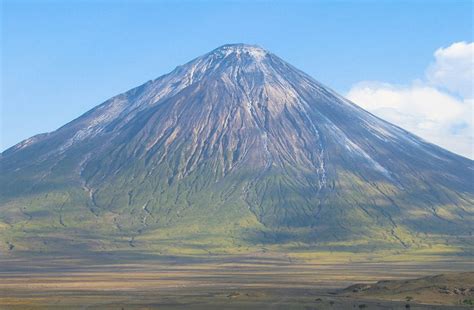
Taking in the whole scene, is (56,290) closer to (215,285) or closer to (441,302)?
(215,285)

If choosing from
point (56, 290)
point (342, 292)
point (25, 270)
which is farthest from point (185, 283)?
point (25, 270)

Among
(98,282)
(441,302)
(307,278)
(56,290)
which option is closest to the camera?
(441,302)

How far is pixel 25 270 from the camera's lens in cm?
19450

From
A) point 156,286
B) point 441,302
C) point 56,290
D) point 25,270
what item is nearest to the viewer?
point 441,302

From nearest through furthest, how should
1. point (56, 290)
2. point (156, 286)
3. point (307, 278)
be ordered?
point (56, 290), point (156, 286), point (307, 278)

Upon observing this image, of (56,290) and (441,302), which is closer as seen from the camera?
(441,302)

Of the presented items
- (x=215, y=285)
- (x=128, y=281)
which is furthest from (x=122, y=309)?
(x=128, y=281)

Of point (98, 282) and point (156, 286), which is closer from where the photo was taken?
point (156, 286)

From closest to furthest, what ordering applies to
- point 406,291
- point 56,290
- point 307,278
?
point 406,291 → point 56,290 → point 307,278

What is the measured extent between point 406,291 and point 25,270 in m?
104

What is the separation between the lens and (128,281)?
509 feet

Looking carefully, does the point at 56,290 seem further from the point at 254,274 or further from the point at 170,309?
the point at 254,274

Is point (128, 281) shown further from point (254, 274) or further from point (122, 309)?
point (122, 309)

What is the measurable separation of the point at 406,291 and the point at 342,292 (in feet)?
33.8
